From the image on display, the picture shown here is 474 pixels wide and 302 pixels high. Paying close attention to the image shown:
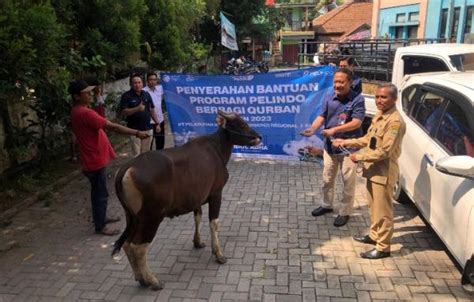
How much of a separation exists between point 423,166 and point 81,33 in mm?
5611

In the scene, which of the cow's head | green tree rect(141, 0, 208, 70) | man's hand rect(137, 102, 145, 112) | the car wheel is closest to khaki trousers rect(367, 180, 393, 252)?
the cow's head

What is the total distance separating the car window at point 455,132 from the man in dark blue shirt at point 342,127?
0.84 m

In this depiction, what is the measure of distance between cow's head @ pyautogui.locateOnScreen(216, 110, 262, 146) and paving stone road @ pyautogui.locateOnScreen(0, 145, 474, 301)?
1.22 m

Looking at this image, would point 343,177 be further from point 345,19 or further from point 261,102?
point 345,19

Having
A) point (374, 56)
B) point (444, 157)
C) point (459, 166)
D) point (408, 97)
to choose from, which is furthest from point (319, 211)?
point (374, 56)

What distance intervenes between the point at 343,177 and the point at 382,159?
0.99 m

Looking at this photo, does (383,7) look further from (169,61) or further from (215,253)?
(215,253)

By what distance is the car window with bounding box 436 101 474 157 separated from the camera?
155 inches

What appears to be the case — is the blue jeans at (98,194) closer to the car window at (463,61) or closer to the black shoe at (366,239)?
the black shoe at (366,239)

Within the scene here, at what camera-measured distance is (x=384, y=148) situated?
4137mm

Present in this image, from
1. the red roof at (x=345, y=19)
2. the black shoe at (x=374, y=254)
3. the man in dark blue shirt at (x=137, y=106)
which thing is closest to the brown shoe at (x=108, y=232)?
the man in dark blue shirt at (x=137, y=106)

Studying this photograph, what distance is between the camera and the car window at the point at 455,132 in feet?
12.9

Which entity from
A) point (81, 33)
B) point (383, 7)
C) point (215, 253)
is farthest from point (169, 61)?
point (383, 7)

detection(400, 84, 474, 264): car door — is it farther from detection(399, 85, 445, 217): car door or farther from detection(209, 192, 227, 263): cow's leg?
detection(209, 192, 227, 263): cow's leg
